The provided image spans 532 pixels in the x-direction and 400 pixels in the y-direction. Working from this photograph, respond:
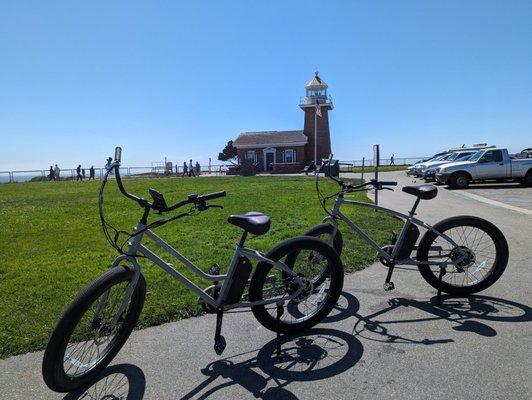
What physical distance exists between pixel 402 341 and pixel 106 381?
2362 mm

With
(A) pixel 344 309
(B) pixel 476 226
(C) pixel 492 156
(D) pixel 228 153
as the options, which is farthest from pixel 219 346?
(D) pixel 228 153

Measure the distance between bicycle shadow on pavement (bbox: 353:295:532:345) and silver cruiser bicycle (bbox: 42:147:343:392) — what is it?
0.47 metres

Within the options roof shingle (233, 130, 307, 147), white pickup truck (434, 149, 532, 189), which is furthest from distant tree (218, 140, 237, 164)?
white pickup truck (434, 149, 532, 189)

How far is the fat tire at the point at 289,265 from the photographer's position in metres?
3.53

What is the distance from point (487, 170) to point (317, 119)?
104ft

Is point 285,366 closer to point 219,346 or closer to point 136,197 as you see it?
point 219,346

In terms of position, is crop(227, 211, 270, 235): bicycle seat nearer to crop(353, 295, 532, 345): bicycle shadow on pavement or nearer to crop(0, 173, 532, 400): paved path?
crop(0, 173, 532, 400): paved path

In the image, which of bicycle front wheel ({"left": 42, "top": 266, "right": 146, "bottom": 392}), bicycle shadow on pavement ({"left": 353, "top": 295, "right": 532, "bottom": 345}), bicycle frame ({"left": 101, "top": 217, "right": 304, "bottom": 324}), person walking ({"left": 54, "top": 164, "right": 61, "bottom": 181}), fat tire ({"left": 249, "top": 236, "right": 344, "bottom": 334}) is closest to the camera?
bicycle front wheel ({"left": 42, "top": 266, "right": 146, "bottom": 392})

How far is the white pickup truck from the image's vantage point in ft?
65.5

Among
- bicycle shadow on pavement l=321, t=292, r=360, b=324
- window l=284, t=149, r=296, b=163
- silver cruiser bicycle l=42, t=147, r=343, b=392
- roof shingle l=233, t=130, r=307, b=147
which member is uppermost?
roof shingle l=233, t=130, r=307, b=147

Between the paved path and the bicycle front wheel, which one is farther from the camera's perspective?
the paved path

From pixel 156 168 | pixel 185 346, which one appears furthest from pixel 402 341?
pixel 156 168

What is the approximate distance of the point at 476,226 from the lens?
14.7 feet

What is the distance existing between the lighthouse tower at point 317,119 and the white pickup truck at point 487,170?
30.7 m
